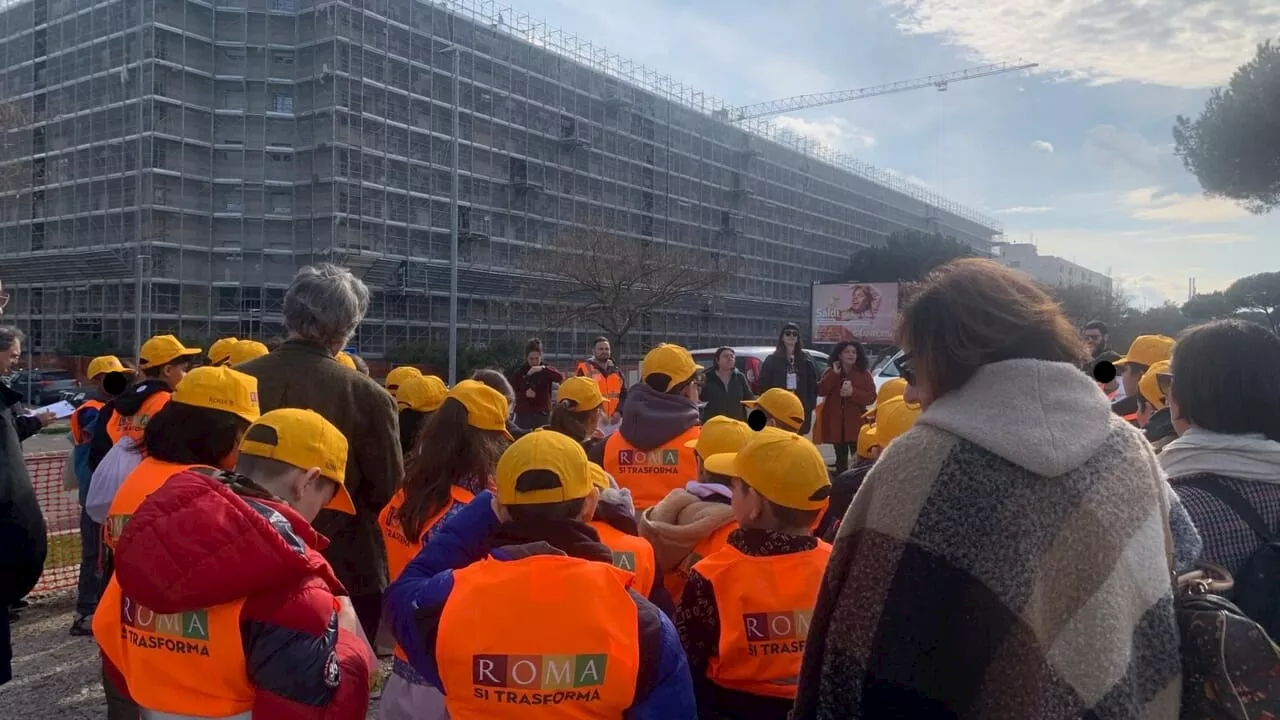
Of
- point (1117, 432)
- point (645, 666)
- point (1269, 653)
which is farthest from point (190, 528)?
point (1269, 653)

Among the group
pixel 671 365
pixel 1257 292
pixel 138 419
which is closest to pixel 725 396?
pixel 671 365

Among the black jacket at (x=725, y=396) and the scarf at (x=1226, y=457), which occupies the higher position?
the scarf at (x=1226, y=457)

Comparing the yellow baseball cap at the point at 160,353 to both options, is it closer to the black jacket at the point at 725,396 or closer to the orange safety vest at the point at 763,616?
the orange safety vest at the point at 763,616

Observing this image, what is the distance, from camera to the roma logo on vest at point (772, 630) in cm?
245

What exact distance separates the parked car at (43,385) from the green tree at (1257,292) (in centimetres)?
2663

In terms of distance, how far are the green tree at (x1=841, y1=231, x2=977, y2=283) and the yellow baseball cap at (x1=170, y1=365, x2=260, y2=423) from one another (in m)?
59.5

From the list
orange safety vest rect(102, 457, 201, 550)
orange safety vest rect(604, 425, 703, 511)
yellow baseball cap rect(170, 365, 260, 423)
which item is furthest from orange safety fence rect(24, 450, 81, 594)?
yellow baseball cap rect(170, 365, 260, 423)

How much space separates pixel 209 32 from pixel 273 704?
40689mm

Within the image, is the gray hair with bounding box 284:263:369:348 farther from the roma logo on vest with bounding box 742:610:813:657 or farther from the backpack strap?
the backpack strap

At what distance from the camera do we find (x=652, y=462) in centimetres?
431

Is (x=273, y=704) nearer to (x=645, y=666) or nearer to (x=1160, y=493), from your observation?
(x=645, y=666)

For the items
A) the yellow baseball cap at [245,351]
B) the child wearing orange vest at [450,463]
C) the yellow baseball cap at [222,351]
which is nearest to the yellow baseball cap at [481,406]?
the child wearing orange vest at [450,463]

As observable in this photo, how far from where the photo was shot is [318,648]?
1.96 meters

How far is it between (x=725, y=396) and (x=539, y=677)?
231 inches
